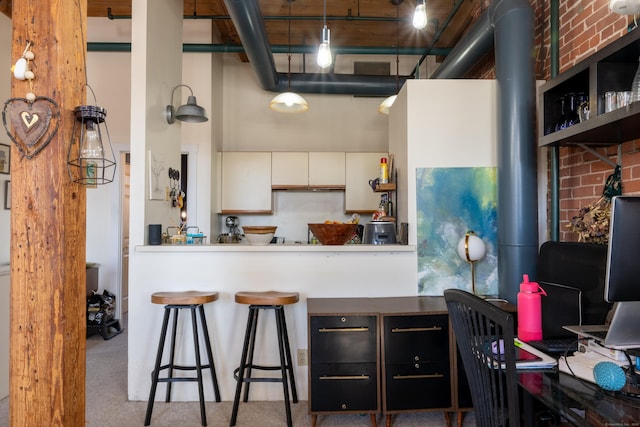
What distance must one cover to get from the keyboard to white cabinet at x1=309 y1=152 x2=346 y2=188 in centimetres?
371

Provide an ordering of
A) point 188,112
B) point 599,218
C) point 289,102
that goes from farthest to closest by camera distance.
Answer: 1. point 289,102
2. point 188,112
3. point 599,218

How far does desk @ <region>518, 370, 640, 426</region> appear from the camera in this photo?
42.7 inches

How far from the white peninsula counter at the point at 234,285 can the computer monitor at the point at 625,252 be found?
5.81 feet

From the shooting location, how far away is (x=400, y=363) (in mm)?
2463

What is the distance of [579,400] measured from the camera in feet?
3.92

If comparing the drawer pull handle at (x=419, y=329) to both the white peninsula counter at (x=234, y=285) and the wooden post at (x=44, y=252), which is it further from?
the wooden post at (x=44, y=252)

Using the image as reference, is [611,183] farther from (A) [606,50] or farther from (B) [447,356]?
(B) [447,356]

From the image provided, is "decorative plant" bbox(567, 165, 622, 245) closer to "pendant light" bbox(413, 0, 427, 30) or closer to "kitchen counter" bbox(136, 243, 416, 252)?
"kitchen counter" bbox(136, 243, 416, 252)

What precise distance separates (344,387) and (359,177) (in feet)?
10.6

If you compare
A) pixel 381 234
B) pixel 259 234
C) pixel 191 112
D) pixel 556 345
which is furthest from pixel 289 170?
pixel 556 345

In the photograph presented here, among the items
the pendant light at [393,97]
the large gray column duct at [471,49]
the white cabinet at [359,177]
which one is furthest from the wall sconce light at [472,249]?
the white cabinet at [359,177]

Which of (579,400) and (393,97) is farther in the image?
(393,97)

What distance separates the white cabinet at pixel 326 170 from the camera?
527 centimetres

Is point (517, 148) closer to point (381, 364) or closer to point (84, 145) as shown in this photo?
point (381, 364)
